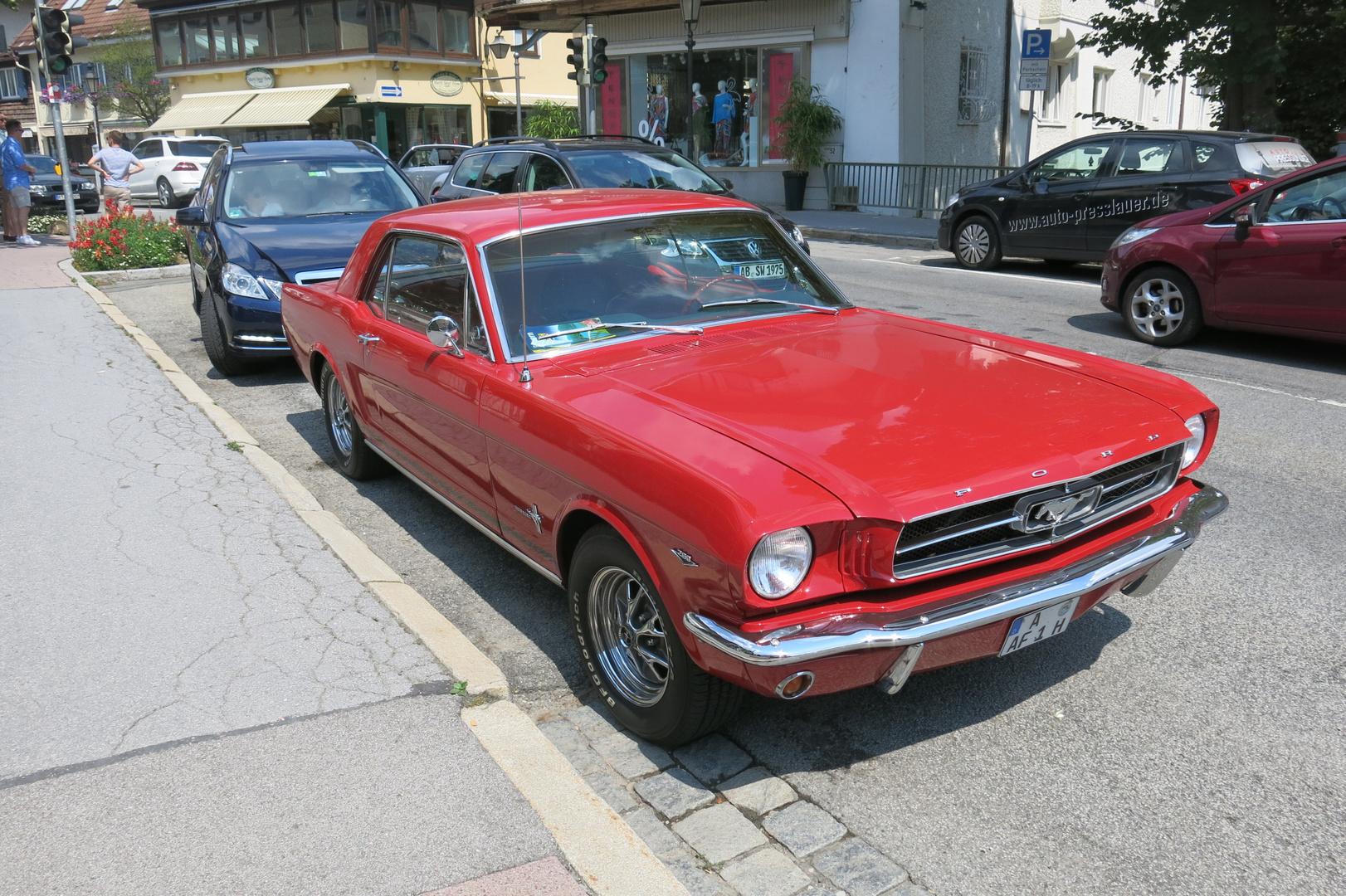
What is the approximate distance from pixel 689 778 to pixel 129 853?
1.55m

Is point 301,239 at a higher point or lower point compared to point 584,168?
lower

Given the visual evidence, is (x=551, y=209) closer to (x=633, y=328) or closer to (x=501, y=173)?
(x=633, y=328)

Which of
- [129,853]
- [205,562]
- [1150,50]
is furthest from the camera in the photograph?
[1150,50]

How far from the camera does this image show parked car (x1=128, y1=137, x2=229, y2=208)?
93.8ft

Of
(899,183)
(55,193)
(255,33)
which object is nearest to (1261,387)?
(899,183)

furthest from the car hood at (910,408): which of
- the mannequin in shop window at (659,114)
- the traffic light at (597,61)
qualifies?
the mannequin in shop window at (659,114)

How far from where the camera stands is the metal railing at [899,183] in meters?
20.3

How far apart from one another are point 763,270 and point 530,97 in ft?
129

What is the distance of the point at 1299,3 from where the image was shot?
15.8m

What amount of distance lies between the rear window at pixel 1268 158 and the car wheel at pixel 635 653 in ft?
35.4

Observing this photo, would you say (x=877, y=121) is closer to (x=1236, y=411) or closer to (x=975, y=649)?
(x=1236, y=411)

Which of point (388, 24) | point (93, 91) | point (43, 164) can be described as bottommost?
point (43, 164)

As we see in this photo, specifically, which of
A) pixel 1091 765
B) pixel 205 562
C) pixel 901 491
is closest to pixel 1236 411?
pixel 1091 765

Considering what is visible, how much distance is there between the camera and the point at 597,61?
19.2 meters
